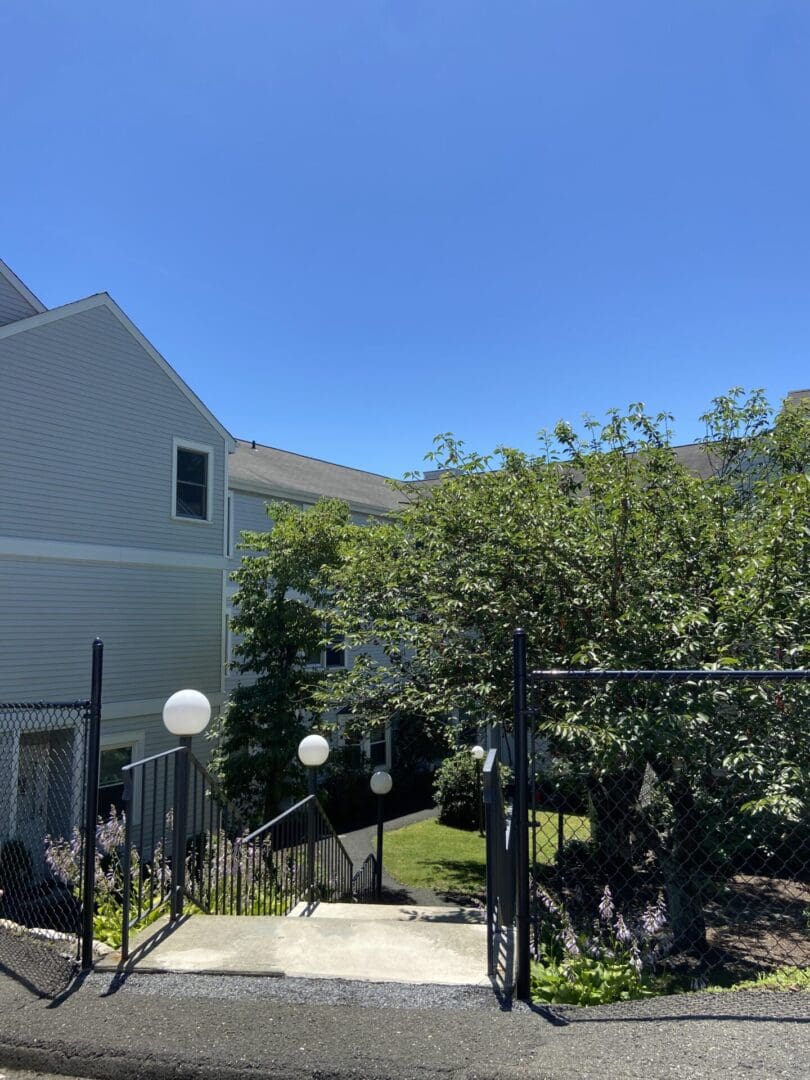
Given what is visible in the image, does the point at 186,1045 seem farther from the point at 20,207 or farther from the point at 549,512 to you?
the point at 20,207

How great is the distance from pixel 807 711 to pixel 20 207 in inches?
447

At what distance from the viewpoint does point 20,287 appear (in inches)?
496

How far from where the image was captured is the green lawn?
12.0 metres

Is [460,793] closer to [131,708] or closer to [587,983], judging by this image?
[131,708]

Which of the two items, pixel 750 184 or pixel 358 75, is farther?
pixel 750 184

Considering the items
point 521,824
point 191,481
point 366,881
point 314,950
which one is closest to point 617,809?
point 314,950

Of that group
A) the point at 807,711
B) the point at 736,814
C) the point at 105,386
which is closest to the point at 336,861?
the point at 736,814

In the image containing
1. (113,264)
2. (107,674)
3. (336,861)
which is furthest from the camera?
(107,674)

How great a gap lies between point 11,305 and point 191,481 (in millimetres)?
4531

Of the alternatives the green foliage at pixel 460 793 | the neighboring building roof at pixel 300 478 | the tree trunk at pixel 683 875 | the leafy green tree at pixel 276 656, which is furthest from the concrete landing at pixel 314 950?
the green foliage at pixel 460 793

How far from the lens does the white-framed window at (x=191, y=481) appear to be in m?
14.4

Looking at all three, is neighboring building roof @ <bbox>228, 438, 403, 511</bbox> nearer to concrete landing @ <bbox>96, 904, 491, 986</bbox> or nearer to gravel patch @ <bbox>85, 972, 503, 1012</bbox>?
concrete landing @ <bbox>96, 904, 491, 986</bbox>

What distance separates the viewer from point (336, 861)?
31.7ft

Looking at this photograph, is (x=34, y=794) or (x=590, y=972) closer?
(x=590, y=972)
